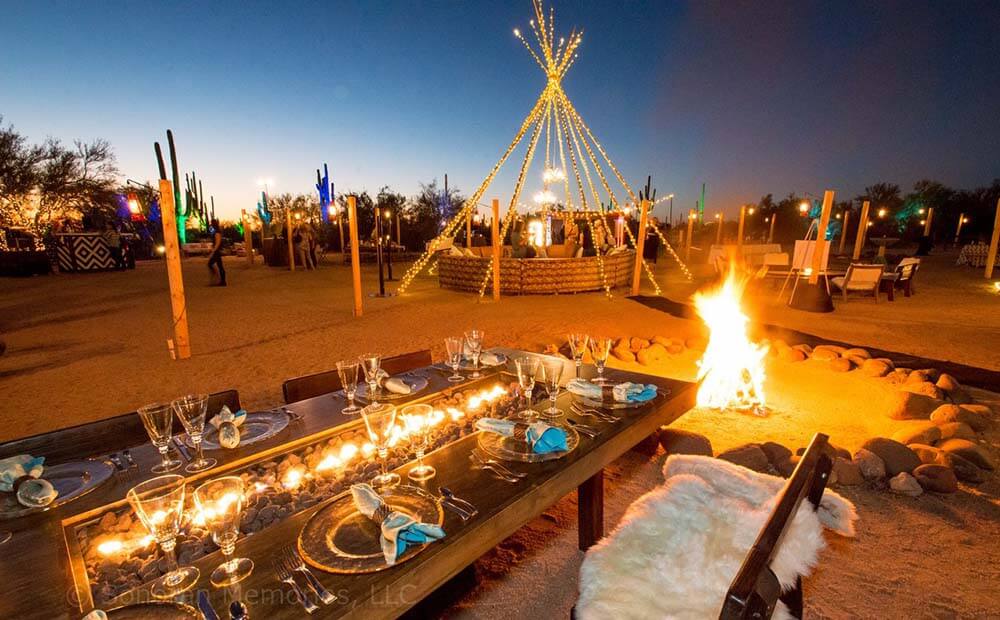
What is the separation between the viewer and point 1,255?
15.1 m

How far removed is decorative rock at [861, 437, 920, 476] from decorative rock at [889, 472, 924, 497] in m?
0.09

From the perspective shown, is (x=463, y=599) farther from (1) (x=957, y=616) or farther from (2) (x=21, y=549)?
(1) (x=957, y=616)

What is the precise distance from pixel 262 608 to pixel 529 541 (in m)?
1.75

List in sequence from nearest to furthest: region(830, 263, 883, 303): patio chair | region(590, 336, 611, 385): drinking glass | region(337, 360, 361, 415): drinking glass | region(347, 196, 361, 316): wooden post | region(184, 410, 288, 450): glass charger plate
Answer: region(184, 410, 288, 450): glass charger plate, region(337, 360, 361, 415): drinking glass, region(590, 336, 611, 385): drinking glass, region(347, 196, 361, 316): wooden post, region(830, 263, 883, 303): patio chair

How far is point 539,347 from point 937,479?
3.84 meters

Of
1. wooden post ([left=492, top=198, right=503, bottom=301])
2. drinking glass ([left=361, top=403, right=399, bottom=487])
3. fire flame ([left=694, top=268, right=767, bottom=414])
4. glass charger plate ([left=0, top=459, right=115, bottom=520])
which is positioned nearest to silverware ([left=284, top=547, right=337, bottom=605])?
drinking glass ([left=361, top=403, right=399, bottom=487])

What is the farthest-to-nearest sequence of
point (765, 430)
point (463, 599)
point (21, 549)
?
point (765, 430) → point (463, 599) → point (21, 549)

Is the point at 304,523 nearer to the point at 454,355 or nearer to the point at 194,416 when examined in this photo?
the point at 194,416

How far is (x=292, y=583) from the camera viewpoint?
1044 millimetres

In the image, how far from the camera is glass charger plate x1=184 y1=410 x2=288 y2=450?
1875mm

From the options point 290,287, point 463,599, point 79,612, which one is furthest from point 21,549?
point 290,287

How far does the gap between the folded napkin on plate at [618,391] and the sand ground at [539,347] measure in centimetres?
89

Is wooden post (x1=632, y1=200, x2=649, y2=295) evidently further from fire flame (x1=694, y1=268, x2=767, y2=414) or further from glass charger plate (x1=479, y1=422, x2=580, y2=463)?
glass charger plate (x1=479, y1=422, x2=580, y2=463)

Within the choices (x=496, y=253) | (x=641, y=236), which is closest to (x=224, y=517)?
(x=496, y=253)
